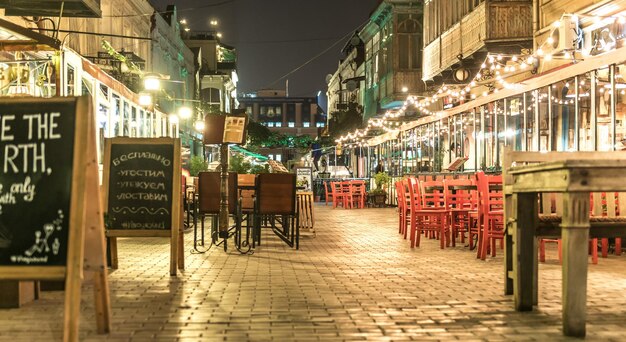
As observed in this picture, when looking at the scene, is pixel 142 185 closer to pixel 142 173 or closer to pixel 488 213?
pixel 142 173

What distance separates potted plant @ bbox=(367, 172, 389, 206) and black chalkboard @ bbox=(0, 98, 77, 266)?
24.6 meters

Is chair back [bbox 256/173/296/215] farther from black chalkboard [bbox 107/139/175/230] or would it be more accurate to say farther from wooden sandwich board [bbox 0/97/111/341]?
wooden sandwich board [bbox 0/97/111/341]

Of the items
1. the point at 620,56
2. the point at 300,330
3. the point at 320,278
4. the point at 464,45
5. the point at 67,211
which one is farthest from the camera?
the point at 464,45

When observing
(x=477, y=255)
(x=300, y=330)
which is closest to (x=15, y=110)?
(x=300, y=330)

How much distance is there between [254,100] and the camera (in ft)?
427

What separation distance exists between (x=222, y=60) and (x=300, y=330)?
6356 cm

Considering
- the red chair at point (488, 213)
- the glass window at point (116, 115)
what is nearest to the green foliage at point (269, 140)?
the glass window at point (116, 115)

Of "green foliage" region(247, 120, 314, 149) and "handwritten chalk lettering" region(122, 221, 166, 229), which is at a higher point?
"green foliage" region(247, 120, 314, 149)

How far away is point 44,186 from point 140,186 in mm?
3483

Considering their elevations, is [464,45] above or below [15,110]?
above

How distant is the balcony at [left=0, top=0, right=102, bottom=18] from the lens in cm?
1159

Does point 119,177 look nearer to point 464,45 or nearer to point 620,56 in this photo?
point 620,56

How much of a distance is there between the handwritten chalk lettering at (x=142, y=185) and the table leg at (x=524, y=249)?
383 centimetres

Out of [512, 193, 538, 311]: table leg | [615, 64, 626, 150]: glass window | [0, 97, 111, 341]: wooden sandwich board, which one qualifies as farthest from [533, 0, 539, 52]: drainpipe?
[0, 97, 111, 341]: wooden sandwich board
